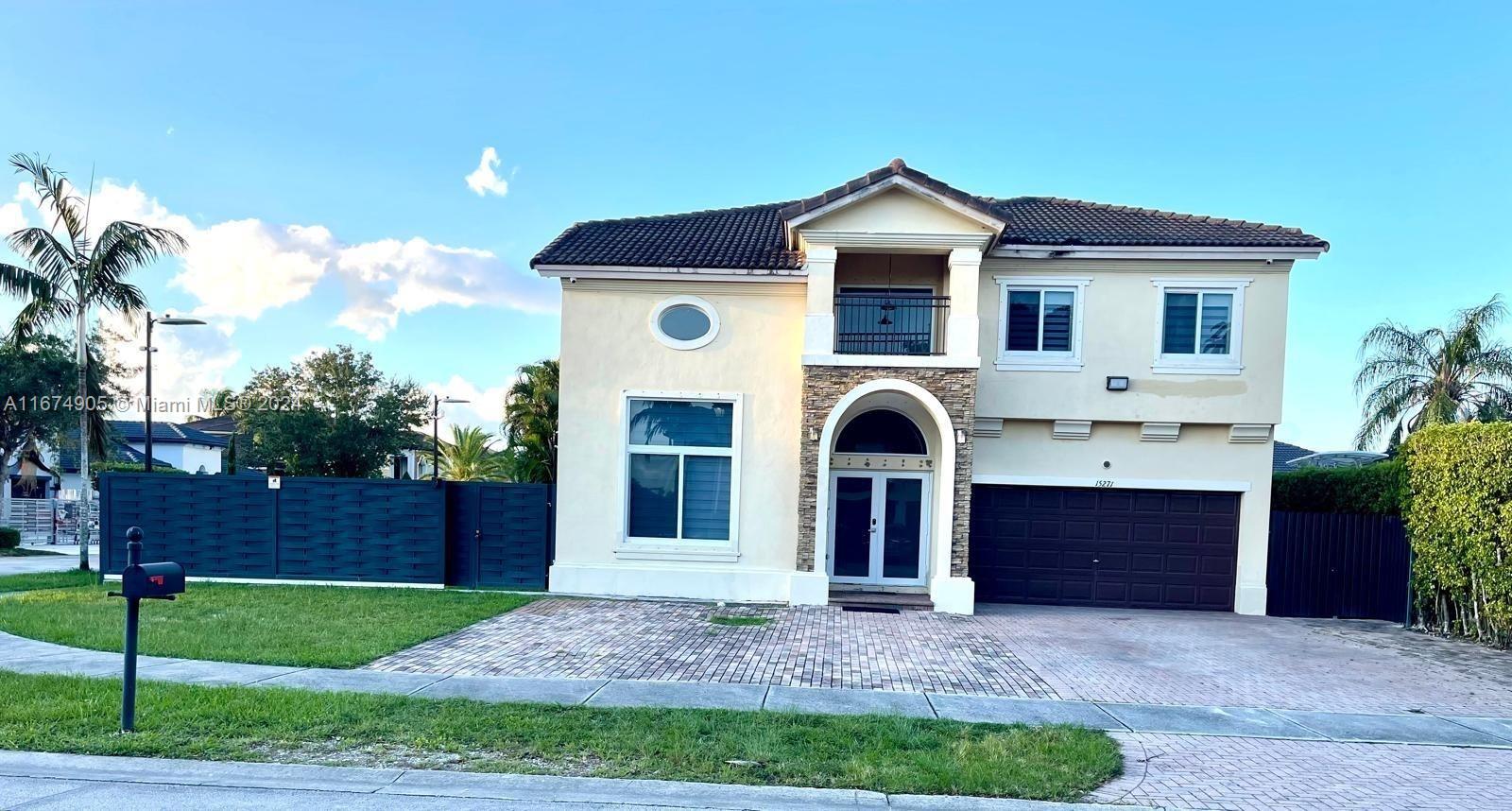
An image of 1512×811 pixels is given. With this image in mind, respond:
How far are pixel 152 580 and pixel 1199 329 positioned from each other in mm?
14928

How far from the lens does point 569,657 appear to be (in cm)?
862

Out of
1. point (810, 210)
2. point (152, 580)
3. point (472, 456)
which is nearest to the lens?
point (152, 580)

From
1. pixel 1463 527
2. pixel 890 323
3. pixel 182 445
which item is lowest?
pixel 182 445

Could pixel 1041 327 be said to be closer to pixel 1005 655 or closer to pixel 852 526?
pixel 852 526

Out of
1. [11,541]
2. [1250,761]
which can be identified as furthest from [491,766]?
[11,541]

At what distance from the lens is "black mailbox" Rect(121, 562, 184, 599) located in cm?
574

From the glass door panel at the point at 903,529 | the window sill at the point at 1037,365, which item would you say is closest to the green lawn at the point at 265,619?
the glass door panel at the point at 903,529

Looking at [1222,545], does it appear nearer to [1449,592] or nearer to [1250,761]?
[1449,592]

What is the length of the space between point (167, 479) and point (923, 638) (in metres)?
13.7

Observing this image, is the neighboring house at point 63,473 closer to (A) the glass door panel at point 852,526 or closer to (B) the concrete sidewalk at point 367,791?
(A) the glass door panel at point 852,526

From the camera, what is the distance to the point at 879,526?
46.0 feet

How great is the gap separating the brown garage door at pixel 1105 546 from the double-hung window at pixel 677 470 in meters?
4.77

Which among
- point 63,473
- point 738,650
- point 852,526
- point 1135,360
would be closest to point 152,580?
point 738,650

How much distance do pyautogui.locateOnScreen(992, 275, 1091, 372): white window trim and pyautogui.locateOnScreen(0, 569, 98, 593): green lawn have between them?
1714 centimetres
